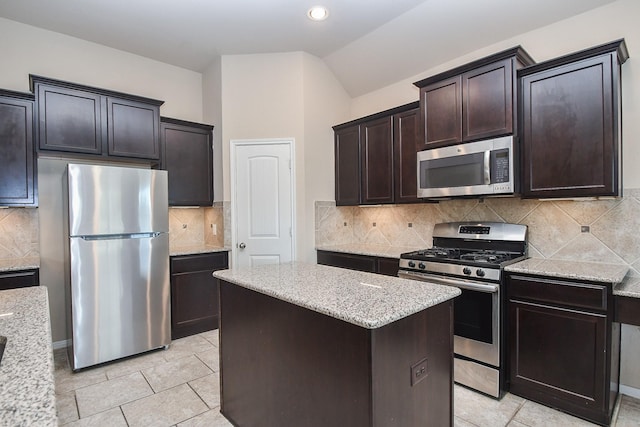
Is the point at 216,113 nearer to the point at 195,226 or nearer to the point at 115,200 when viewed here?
the point at 195,226

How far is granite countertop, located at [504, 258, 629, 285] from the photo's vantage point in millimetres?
2043

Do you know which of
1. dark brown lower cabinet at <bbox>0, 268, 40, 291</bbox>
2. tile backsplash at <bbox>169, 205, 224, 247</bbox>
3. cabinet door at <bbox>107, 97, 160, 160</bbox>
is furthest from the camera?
tile backsplash at <bbox>169, 205, 224, 247</bbox>

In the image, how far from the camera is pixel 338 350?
4.56 ft

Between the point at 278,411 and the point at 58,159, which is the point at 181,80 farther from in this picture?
the point at 278,411

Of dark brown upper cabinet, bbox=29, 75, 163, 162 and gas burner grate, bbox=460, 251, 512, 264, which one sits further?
dark brown upper cabinet, bbox=29, 75, 163, 162

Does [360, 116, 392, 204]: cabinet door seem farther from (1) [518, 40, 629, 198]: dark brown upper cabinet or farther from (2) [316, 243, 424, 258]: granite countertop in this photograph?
(1) [518, 40, 629, 198]: dark brown upper cabinet

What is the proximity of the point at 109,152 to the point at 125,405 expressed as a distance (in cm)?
221

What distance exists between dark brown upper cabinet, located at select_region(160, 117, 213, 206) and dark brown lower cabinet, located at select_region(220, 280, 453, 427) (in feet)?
7.13

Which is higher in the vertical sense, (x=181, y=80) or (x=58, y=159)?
(x=181, y=80)

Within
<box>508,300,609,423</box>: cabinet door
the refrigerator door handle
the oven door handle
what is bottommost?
<box>508,300,609,423</box>: cabinet door

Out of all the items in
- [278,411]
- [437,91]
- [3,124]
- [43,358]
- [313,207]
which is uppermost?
[437,91]

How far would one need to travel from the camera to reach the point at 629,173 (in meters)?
2.39

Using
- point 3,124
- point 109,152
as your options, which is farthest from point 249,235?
point 3,124

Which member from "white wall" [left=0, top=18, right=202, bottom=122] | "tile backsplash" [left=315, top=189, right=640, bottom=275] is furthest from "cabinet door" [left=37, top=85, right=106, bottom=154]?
"tile backsplash" [left=315, top=189, right=640, bottom=275]
